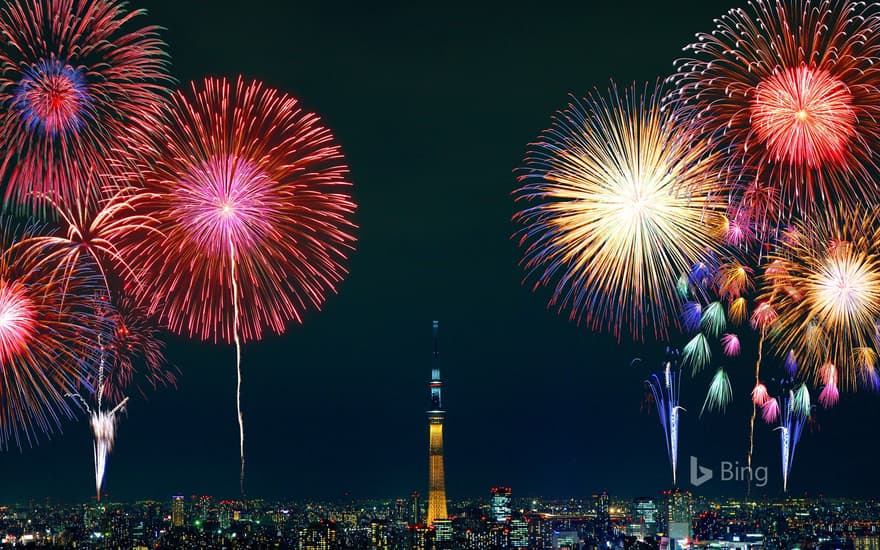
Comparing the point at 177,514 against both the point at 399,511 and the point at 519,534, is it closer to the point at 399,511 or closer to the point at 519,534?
the point at 519,534

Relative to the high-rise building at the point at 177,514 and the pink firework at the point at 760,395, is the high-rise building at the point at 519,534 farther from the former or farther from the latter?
the pink firework at the point at 760,395

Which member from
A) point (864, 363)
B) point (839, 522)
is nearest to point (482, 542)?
point (839, 522)

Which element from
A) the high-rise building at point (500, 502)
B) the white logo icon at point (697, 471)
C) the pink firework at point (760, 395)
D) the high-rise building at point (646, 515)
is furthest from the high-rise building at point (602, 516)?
the pink firework at point (760, 395)

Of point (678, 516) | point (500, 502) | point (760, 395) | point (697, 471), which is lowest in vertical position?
point (500, 502)

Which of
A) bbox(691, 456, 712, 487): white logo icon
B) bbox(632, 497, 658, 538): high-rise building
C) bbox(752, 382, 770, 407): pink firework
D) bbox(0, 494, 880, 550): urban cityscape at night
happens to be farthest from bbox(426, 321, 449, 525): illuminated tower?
bbox(752, 382, 770, 407): pink firework

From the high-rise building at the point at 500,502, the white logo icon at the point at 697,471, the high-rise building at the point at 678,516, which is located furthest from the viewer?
the high-rise building at the point at 500,502

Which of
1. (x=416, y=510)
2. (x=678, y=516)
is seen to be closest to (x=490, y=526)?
(x=678, y=516)

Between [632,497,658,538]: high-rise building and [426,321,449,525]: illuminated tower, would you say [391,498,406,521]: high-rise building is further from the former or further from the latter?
[632,497,658,538]: high-rise building
